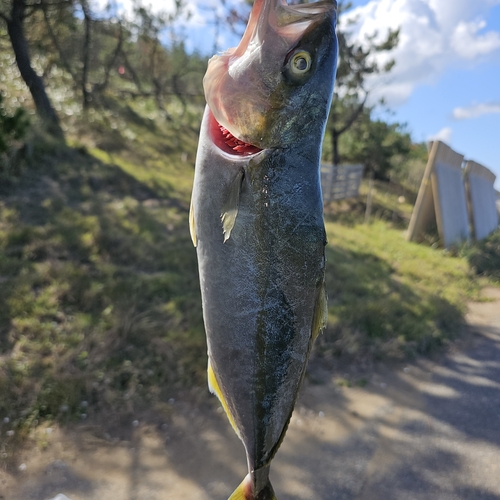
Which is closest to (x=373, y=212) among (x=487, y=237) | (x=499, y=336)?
(x=487, y=237)

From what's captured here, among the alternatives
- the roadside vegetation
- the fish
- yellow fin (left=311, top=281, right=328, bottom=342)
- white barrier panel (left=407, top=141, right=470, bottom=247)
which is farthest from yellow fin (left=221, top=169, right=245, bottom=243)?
white barrier panel (left=407, top=141, right=470, bottom=247)

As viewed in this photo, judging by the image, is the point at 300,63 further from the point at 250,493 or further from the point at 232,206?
the point at 250,493

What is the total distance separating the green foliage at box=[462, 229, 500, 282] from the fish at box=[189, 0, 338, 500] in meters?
9.58

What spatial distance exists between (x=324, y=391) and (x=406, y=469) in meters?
1.14

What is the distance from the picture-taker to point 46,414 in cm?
356

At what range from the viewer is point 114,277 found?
5465 millimetres

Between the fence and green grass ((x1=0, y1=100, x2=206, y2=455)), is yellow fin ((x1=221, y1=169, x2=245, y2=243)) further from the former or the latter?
the fence

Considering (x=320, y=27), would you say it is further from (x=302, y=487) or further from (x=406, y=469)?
(x=406, y=469)

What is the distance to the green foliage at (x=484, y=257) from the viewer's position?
32.0ft

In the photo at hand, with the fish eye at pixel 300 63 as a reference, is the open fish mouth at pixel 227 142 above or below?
below

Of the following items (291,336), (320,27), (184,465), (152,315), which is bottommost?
(184,465)

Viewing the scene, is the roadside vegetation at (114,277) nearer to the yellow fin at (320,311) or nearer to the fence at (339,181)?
the fence at (339,181)

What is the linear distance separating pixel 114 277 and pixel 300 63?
182 inches

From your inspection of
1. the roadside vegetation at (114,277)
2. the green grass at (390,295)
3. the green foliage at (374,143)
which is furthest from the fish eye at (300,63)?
the green foliage at (374,143)
